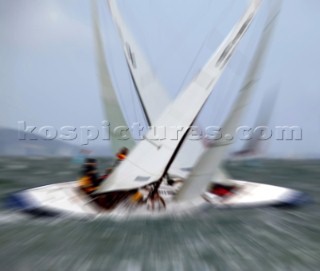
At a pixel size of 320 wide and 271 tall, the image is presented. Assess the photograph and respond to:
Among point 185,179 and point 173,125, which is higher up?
point 173,125

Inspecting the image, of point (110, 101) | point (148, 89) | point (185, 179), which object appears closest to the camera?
point (185, 179)

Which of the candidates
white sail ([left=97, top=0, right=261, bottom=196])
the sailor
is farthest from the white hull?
white sail ([left=97, top=0, right=261, bottom=196])

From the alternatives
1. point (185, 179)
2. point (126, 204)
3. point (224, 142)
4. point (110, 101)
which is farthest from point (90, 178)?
point (110, 101)

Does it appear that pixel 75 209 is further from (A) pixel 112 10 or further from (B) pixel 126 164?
(A) pixel 112 10

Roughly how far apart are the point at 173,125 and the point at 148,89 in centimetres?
325

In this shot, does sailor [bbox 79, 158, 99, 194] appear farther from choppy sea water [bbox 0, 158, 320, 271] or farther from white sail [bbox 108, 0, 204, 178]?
white sail [bbox 108, 0, 204, 178]

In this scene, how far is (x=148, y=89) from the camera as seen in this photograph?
545 inches

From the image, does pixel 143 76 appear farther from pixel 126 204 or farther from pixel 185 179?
pixel 126 204

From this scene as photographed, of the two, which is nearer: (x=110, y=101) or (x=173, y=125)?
(x=173, y=125)

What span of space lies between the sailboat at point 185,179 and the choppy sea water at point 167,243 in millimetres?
561

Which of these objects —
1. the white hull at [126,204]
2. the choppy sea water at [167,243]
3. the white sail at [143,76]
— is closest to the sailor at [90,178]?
the white hull at [126,204]

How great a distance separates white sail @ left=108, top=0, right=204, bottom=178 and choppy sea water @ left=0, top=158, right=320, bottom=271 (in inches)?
116

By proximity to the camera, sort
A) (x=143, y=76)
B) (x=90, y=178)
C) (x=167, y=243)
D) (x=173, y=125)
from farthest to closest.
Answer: (x=143, y=76) < (x=90, y=178) < (x=173, y=125) < (x=167, y=243)

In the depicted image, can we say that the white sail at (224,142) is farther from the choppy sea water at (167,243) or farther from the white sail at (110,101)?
the white sail at (110,101)
